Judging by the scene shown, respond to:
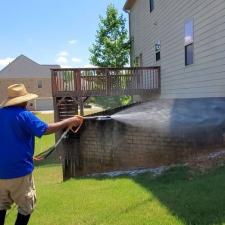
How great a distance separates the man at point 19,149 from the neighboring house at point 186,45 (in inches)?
279

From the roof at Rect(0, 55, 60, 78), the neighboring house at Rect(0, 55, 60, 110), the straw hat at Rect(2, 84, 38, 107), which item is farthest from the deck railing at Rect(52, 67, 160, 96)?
the roof at Rect(0, 55, 60, 78)

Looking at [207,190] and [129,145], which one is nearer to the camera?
[207,190]

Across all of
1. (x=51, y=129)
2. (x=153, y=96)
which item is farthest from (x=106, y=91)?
(x=51, y=129)

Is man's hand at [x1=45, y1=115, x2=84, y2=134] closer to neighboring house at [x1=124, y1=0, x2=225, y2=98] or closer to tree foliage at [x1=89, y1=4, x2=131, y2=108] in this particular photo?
neighboring house at [x1=124, y1=0, x2=225, y2=98]

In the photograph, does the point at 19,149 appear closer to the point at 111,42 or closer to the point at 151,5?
the point at 151,5

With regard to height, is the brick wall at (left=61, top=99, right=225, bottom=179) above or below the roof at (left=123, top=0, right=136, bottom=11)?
below

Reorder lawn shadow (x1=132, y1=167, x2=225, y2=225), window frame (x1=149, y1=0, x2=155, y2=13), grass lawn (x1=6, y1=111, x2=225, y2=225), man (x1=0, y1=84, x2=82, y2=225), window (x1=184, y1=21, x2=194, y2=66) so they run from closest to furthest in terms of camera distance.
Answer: man (x1=0, y1=84, x2=82, y2=225) → lawn shadow (x1=132, y1=167, x2=225, y2=225) → grass lawn (x1=6, y1=111, x2=225, y2=225) → window (x1=184, y1=21, x2=194, y2=66) → window frame (x1=149, y1=0, x2=155, y2=13)

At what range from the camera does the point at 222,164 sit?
7.07 meters

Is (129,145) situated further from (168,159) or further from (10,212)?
(10,212)

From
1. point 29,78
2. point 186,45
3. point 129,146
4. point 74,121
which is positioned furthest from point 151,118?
point 29,78

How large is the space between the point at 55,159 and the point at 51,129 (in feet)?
43.9

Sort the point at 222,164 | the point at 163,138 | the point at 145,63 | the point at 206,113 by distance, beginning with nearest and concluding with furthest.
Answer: the point at 222,164
the point at 206,113
the point at 163,138
the point at 145,63

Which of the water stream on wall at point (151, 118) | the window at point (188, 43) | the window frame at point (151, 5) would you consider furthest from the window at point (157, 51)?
the water stream on wall at point (151, 118)

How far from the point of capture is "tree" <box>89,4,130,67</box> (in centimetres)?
2695
